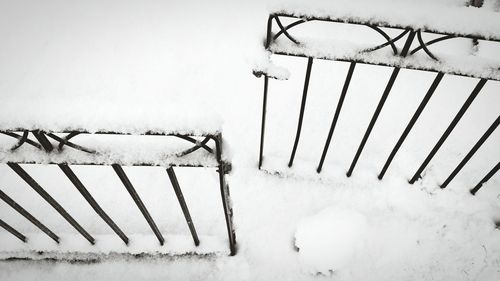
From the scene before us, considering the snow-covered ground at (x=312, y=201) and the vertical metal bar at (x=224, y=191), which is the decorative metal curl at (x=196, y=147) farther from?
the snow-covered ground at (x=312, y=201)

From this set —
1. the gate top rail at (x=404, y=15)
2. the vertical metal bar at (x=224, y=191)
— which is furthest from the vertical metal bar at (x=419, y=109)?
the vertical metal bar at (x=224, y=191)

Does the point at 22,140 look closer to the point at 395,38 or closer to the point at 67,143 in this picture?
the point at 67,143

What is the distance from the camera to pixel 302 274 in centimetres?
210


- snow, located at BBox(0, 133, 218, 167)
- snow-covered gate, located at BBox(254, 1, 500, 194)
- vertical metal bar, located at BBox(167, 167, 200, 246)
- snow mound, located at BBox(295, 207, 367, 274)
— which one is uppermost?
snow-covered gate, located at BBox(254, 1, 500, 194)

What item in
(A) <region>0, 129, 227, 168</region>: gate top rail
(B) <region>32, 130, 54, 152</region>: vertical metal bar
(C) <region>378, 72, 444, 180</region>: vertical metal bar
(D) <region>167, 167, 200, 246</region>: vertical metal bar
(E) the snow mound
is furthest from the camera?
(E) the snow mound

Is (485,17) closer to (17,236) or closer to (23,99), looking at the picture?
(23,99)

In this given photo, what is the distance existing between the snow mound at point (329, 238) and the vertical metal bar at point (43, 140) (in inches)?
59.3

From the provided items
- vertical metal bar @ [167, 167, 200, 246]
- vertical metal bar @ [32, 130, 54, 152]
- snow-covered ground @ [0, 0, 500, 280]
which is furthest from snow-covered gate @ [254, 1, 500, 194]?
vertical metal bar @ [32, 130, 54, 152]

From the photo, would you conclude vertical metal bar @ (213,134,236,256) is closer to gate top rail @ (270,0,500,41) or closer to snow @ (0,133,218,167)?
snow @ (0,133,218,167)

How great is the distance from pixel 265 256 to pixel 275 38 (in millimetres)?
1363

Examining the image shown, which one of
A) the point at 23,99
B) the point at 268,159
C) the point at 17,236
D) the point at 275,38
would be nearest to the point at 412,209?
the point at 268,159

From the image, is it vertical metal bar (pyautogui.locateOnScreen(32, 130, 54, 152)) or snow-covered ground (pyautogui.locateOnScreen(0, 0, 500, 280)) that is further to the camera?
snow-covered ground (pyautogui.locateOnScreen(0, 0, 500, 280))

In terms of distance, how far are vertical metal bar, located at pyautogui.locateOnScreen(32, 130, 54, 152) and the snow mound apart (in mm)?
1505

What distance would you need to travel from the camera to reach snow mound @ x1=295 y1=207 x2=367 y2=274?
210cm
